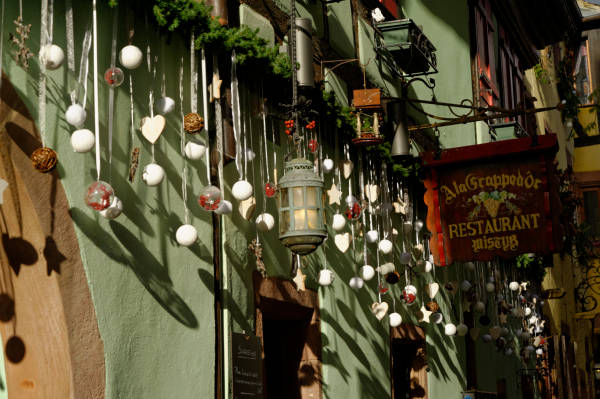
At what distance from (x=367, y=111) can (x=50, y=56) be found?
4531 mm

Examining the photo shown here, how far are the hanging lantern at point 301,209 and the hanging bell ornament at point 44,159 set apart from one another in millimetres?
1927

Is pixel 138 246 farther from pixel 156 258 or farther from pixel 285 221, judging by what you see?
pixel 285 221

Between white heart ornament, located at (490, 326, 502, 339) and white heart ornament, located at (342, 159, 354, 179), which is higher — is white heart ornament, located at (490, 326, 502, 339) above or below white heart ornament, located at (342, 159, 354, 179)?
below

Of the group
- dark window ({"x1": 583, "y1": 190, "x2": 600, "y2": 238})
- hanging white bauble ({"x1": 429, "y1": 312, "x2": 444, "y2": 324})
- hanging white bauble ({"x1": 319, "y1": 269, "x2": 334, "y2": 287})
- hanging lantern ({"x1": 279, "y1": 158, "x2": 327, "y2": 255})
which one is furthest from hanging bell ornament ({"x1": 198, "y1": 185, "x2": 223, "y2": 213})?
dark window ({"x1": 583, "y1": 190, "x2": 600, "y2": 238})

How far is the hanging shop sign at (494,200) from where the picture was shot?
873 centimetres

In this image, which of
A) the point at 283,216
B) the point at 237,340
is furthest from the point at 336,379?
the point at 283,216

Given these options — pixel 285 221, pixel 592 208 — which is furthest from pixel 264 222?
pixel 592 208

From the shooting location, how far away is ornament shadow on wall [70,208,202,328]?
5160 mm

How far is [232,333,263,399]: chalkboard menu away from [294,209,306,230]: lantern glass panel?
3.05ft

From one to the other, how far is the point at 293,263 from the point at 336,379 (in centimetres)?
121

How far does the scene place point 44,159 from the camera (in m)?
4.54

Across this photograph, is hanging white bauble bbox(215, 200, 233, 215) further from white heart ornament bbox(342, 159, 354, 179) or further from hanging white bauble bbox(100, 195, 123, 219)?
white heart ornament bbox(342, 159, 354, 179)

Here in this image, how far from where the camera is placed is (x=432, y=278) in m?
11.4

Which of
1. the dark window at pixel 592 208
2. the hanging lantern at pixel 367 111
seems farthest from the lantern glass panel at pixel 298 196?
the dark window at pixel 592 208
